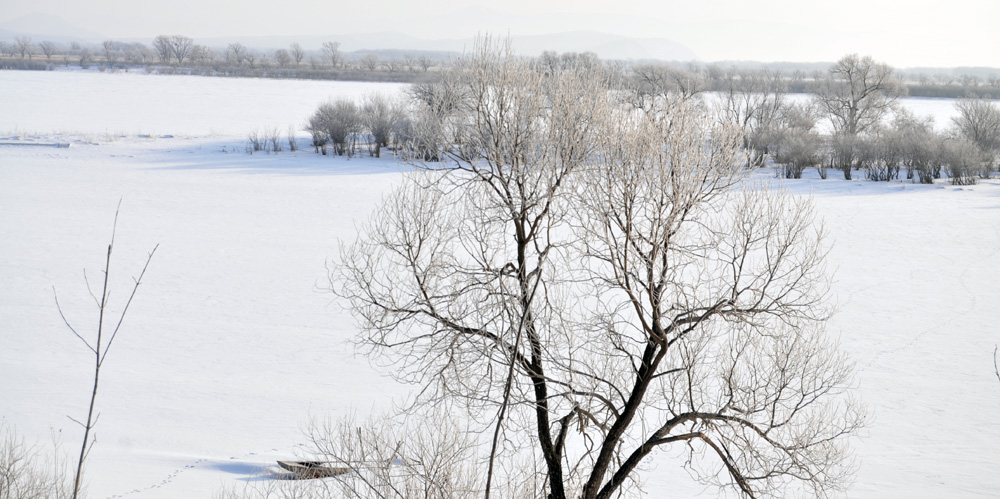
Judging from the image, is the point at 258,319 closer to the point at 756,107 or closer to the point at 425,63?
the point at 756,107

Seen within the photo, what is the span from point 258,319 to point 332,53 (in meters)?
112

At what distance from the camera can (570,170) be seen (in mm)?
9406

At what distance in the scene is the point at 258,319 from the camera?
17.9m

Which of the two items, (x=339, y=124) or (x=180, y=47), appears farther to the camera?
(x=180, y=47)

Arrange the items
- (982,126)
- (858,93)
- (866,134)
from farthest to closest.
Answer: (858,93) < (866,134) < (982,126)

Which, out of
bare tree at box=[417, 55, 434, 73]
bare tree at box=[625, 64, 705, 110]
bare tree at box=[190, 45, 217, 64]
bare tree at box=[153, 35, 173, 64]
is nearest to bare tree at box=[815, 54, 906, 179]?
bare tree at box=[625, 64, 705, 110]

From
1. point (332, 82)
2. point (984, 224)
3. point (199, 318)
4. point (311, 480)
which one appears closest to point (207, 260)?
point (199, 318)

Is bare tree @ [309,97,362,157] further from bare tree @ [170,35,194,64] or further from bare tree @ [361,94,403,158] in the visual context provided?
bare tree @ [170,35,194,64]

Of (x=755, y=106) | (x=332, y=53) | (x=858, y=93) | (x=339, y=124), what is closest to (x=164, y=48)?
(x=332, y=53)

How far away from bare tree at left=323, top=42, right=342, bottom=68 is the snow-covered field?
80.8 m

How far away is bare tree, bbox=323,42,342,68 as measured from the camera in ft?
A: 378

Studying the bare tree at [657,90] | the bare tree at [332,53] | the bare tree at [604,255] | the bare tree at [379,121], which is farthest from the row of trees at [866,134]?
the bare tree at [332,53]

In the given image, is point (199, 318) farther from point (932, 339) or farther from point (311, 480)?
point (932, 339)

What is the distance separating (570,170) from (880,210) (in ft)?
82.6
